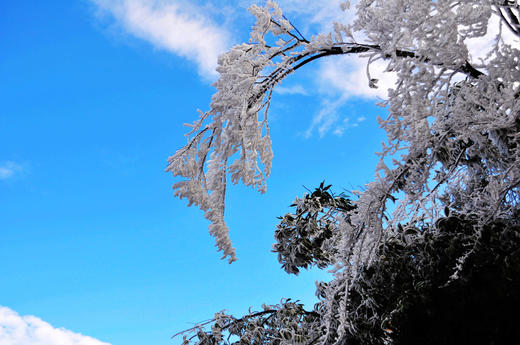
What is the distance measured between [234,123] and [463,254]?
2.35m

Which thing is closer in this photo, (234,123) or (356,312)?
(234,123)

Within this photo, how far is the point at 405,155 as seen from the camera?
12.9ft

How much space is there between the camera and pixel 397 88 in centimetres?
364

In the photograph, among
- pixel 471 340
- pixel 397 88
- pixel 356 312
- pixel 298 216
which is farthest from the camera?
pixel 298 216

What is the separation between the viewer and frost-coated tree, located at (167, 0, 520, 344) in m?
3.62

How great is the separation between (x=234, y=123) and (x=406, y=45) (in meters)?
1.57

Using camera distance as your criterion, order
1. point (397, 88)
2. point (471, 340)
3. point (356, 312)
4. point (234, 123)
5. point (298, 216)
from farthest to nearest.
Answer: point (298, 216)
point (356, 312)
point (234, 123)
point (471, 340)
point (397, 88)

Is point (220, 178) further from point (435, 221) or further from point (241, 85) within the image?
point (435, 221)

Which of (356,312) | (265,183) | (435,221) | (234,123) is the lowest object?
(356,312)

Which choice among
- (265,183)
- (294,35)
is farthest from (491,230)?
(294,35)

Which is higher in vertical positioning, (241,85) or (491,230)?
(241,85)

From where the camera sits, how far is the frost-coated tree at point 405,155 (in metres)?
3.62

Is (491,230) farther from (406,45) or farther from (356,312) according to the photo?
(406,45)

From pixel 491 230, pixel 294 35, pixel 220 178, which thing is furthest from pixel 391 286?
pixel 294 35
